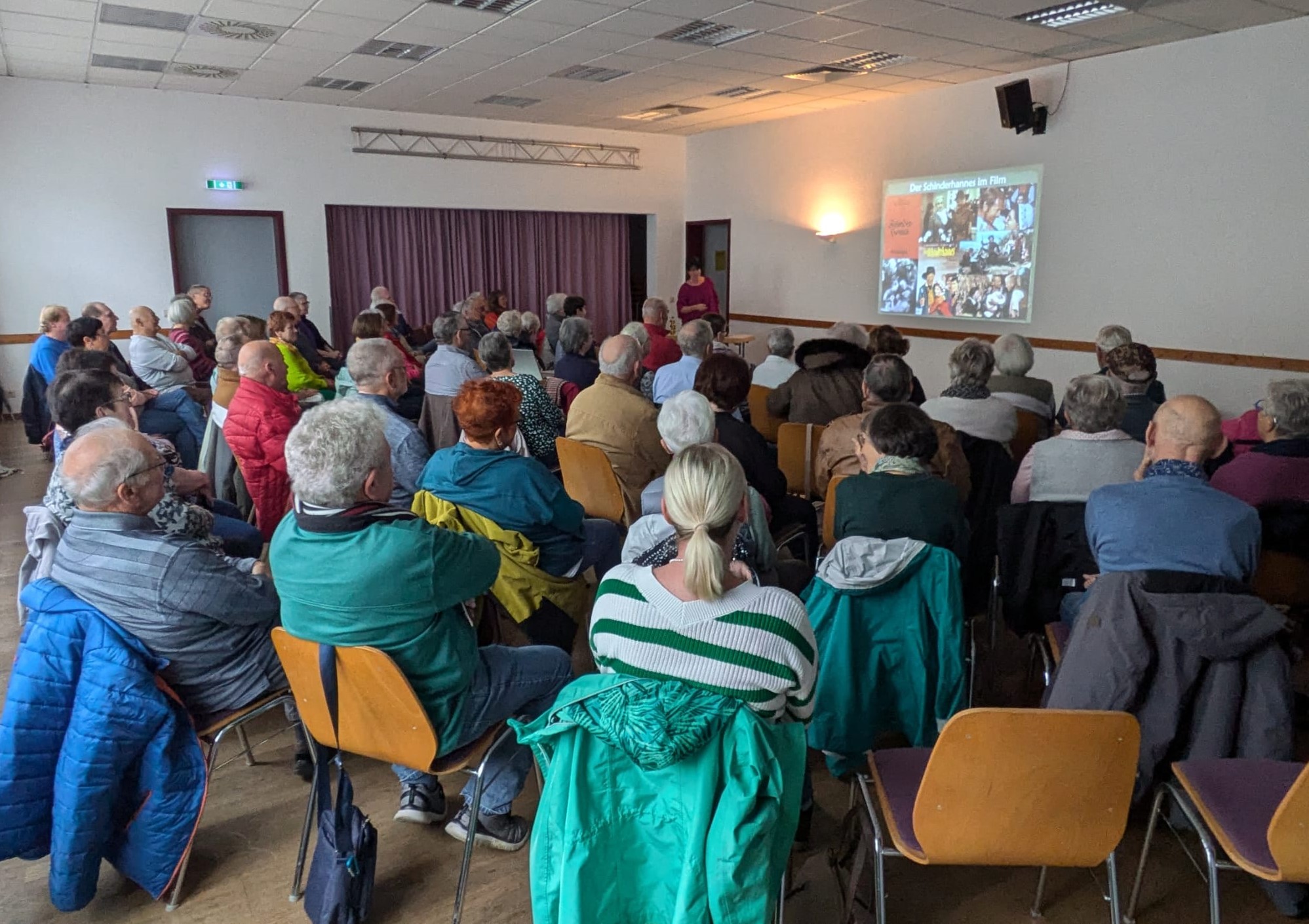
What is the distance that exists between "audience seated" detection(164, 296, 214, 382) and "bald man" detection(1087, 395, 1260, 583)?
A: 622 cm

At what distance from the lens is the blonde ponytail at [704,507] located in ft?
5.16

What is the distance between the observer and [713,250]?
12.4m

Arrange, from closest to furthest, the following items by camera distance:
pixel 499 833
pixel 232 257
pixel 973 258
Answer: pixel 499 833 → pixel 973 258 → pixel 232 257

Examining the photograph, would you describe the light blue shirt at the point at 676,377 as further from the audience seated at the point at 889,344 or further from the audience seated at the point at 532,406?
the audience seated at the point at 889,344

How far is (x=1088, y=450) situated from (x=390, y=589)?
2.33 meters

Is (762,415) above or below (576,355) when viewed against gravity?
below

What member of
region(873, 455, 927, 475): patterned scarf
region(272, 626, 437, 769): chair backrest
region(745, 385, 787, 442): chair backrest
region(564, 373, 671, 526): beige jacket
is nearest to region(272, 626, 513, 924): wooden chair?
region(272, 626, 437, 769): chair backrest

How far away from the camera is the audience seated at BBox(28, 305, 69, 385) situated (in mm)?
6141

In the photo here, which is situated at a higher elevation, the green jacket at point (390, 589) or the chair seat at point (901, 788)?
the green jacket at point (390, 589)

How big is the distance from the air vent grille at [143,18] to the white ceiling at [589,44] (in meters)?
0.08

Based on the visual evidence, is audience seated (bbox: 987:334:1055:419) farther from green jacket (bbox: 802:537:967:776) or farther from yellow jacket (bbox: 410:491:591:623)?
yellow jacket (bbox: 410:491:591:623)

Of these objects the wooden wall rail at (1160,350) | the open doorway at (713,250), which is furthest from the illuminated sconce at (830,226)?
the open doorway at (713,250)

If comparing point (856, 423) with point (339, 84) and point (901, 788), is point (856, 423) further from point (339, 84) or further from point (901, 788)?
point (339, 84)

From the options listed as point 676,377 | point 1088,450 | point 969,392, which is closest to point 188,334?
point 676,377
